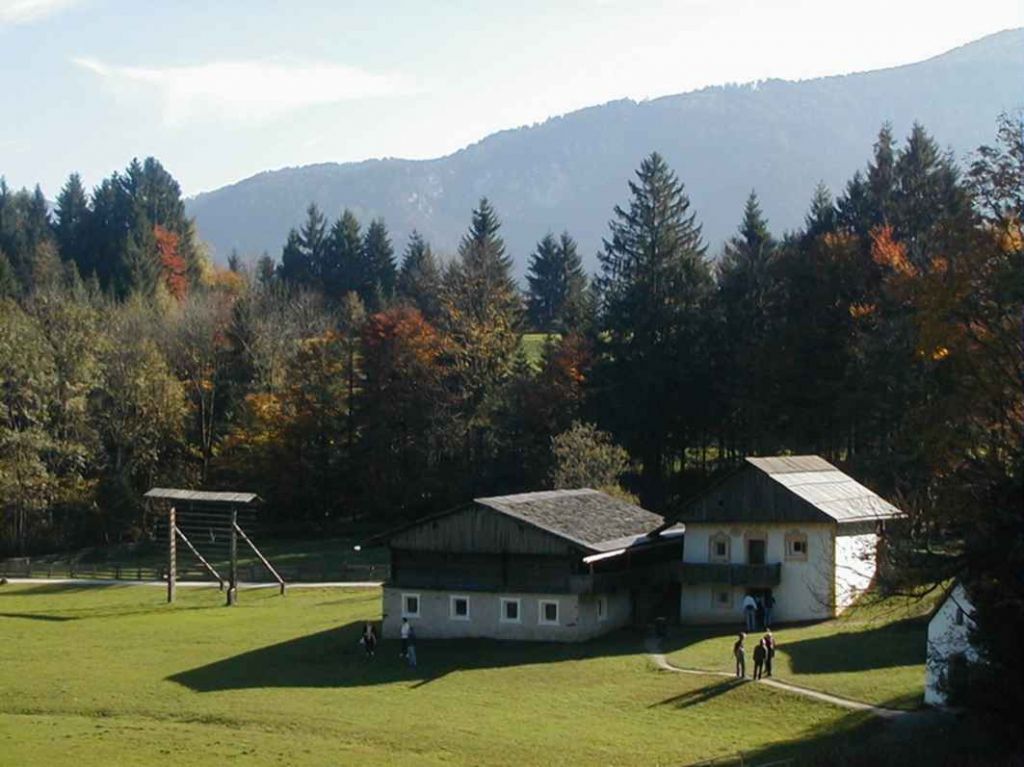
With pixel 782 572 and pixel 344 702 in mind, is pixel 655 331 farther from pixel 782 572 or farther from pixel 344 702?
pixel 344 702

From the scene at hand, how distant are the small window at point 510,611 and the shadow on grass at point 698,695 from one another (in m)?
12.7

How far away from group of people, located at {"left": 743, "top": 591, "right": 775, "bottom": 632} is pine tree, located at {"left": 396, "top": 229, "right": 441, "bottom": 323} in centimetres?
5245

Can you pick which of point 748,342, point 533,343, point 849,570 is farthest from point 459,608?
point 533,343

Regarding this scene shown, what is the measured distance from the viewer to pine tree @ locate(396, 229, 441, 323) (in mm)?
112125

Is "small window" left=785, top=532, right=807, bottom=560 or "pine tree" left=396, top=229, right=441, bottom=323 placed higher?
"pine tree" left=396, top=229, right=441, bottom=323

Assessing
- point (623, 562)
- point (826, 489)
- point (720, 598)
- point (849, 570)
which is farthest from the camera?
point (826, 489)

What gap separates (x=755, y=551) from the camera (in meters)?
53.7

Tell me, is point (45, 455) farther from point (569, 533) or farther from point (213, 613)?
point (569, 533)

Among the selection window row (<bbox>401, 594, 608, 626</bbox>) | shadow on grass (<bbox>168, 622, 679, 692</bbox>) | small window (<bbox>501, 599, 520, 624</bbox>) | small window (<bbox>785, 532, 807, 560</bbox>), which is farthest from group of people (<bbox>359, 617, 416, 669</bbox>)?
small window (<bbox>785, 532, 807, 560</bbox>)

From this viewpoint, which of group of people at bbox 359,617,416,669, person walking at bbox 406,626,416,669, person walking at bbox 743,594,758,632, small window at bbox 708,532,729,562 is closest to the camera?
person walking at bbox 406,626,416,669

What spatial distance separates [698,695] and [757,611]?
40.7 ft

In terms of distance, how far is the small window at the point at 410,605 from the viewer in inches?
2106

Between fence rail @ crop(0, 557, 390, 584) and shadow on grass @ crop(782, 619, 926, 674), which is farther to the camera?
fence rail @ crop(0, 557, 390, 584)

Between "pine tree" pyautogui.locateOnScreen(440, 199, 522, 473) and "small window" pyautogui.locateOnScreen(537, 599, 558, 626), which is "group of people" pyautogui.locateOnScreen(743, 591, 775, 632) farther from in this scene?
"pine tree" pyautogui.locateOnScreen(440, 199, 522, 473)
